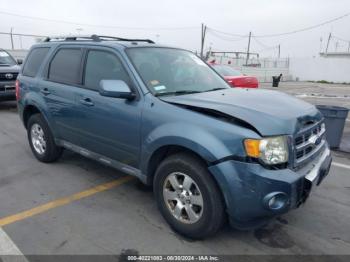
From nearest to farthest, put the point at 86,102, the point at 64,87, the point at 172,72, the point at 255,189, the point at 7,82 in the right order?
Answer: the point at 255,189 < the point at 172,72 < the point at 86,102 < the point at 64,87 < the point at 7,82

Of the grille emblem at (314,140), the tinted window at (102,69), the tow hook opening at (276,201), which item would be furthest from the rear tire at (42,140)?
the grille emblem at (314,140)

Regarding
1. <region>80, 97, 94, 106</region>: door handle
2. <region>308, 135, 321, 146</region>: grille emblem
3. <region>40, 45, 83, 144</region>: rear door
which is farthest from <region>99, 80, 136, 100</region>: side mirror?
<region>308, 135, 321, 146</region>: grille emblem

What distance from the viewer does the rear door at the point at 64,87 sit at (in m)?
4.33

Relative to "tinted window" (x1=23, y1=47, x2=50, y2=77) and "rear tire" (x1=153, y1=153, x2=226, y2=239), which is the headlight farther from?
"tinted window" (x1=23, y1=47, x2=50, y2=77)

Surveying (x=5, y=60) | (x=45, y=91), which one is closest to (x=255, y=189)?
(x=45, y=91)

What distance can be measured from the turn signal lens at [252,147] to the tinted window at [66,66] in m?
2.53

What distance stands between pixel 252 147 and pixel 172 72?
5.26ft

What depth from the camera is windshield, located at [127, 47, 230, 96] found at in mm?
3619

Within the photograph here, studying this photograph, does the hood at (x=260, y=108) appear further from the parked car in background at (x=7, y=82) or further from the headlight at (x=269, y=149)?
the parked car in background at (x=7, y=82)

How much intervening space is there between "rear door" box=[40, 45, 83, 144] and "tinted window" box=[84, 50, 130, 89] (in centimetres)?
18

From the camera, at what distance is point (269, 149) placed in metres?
2.72

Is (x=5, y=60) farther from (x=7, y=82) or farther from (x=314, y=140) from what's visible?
(x=314, y=140)

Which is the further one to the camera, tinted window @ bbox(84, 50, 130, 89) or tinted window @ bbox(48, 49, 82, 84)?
tinted window @ bbox(48, 49, 82, 84)

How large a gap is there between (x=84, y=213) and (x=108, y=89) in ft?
4.59
